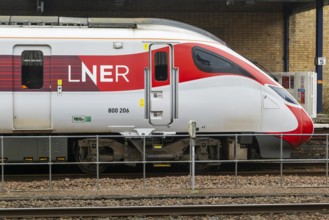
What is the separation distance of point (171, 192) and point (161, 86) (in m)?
2.98

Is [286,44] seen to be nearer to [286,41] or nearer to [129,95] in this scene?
[286,41]

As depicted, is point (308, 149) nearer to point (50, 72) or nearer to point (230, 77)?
point (230, 77)

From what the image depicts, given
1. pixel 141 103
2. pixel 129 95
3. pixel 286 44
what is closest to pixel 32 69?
pixel 129 95

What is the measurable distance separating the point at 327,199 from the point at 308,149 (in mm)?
6040

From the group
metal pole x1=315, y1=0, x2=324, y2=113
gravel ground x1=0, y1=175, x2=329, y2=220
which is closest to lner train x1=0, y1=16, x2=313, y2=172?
gravel ground x1=0, y1=175, x2=329, y2=220

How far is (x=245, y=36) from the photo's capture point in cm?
2095

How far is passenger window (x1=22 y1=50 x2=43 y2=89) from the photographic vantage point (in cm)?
1155

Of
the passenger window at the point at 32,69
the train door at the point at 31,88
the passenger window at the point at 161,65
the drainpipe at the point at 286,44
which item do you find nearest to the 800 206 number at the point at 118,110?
the passenger window at the point at 161,65

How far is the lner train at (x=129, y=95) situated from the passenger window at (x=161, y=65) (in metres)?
0.02

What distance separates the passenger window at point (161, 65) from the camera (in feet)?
38.9

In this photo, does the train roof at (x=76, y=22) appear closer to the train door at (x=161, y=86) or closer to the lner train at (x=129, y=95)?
the lner train at (x=129, y=95)

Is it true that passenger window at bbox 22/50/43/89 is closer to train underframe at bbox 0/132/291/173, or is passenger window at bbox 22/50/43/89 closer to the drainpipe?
train underframe at bbox 0/132/291/173

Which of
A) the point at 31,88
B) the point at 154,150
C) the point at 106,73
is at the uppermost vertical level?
the point at 106,73

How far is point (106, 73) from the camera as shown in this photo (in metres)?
11.7
